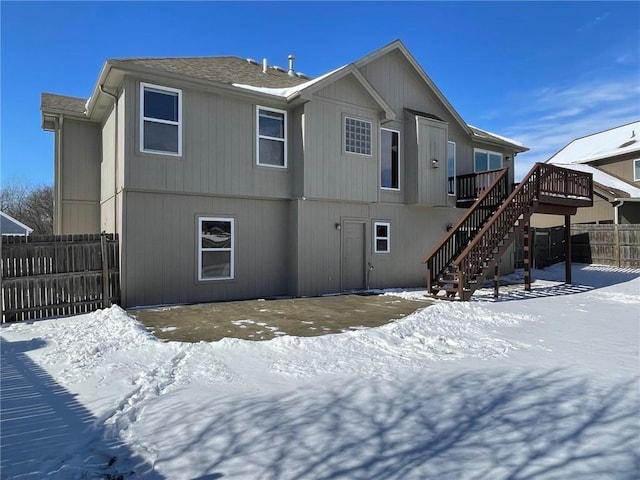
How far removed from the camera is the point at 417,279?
45.2ft

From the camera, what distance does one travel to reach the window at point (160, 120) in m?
9.30

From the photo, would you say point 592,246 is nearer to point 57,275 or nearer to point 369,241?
point 369,241

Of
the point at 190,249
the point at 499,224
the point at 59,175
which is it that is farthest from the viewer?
the point at 59,175

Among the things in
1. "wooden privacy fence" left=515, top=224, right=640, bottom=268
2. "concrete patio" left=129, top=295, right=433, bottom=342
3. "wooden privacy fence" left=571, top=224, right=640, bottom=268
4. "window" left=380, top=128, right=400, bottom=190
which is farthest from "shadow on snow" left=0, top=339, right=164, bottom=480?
"wooden privacy fence" left=571, top=224, right=640, bottom=268

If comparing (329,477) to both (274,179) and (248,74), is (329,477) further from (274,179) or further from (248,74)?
(248,74)

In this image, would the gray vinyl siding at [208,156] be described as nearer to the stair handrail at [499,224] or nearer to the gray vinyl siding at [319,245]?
the gray vinyl siding at [319,245]

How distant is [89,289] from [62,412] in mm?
5329

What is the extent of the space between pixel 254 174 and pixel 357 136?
3369mm

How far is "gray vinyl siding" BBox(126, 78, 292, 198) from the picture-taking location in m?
9.17

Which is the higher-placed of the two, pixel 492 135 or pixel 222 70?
pixel 222 70

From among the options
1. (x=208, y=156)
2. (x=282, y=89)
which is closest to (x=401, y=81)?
(x=282, y=89)

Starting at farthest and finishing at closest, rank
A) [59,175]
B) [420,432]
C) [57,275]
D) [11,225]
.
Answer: [11,225]
[59,175]
[57,275]
[420,432]

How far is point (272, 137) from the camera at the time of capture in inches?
437

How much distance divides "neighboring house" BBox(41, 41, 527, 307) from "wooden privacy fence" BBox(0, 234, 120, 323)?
1.38 feet
